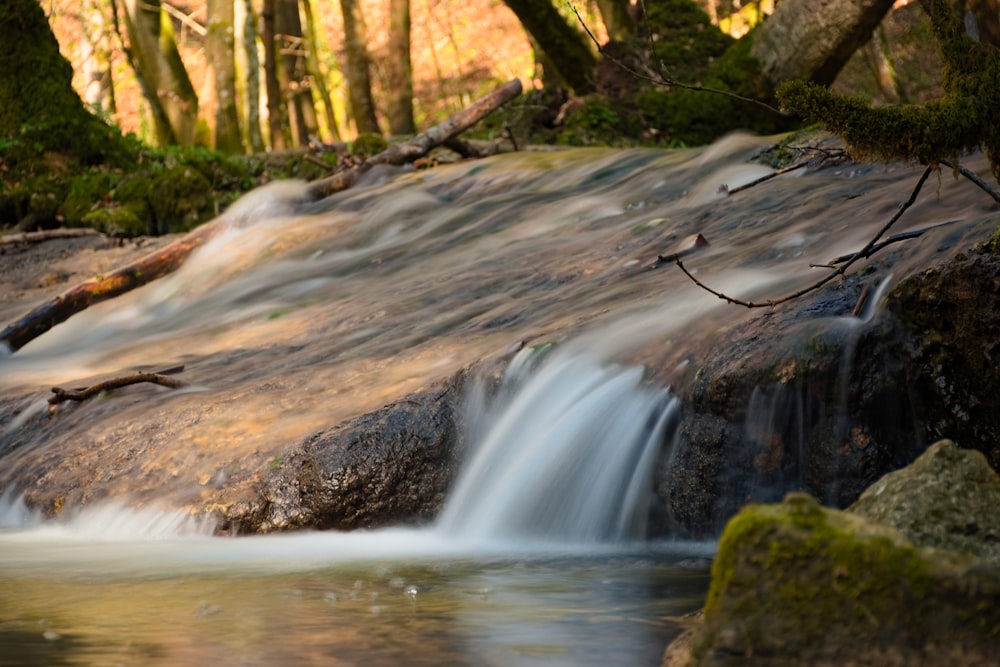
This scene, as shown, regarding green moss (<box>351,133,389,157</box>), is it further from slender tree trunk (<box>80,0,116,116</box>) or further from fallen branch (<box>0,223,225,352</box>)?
slender tree trunk (<box>80,0,116,116</box>)

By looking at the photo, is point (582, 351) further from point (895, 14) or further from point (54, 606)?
point (895, 14)

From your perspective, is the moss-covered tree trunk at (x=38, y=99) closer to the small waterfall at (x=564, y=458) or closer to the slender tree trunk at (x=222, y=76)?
the slender tree trunk at (x=222, y=76)

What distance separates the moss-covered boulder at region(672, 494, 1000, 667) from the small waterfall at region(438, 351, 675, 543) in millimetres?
2311

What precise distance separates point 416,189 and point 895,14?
16.5 metres

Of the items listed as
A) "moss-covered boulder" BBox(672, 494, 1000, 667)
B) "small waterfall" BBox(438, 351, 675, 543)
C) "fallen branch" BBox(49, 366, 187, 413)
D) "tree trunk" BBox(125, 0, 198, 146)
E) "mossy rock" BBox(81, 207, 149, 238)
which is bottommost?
"small waterfall" BBox(438, 351, 675, 543)

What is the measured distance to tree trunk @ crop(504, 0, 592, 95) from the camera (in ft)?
46.1

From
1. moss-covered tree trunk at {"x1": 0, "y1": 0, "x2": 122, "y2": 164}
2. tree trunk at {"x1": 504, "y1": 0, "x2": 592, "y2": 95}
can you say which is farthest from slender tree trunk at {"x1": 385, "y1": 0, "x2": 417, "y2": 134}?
moss-covered tree trunk at {"x1": 0, "y1": 0, "x2": 122, "y2": 164}

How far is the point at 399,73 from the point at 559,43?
5.03m

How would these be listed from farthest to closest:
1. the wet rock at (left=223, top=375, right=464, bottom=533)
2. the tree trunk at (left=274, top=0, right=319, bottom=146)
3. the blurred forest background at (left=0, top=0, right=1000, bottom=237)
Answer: the tree trunk at (left=274, top=0, right=319, bottom=146) < the blurred forest background at (left=0, top=0, right=1000, bottom=237) < the wet rock at (left=223, top=375, right=464, bottom=533)

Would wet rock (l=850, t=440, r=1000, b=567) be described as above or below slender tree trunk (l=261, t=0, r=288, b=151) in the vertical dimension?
below

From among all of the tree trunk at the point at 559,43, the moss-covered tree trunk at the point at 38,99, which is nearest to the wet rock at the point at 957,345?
the tree trunk at the point at 559,43

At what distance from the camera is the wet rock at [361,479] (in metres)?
5.05

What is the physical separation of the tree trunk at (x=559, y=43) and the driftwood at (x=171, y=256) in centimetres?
149

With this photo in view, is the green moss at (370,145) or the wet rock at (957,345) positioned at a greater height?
the green moss at (370,145)
